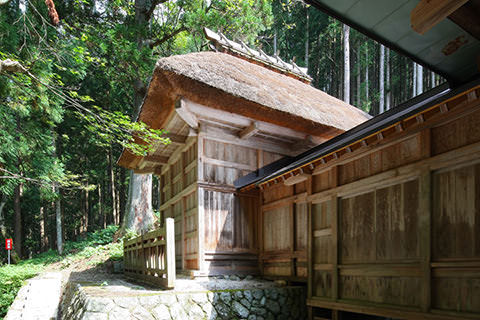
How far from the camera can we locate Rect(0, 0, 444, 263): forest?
266 inches

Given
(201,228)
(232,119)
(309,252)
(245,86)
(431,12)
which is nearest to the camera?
(431,12)

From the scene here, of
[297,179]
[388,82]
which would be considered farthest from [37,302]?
[388,82]

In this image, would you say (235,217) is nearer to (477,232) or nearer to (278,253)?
(278,253)

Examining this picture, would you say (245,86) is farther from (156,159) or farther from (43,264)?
(43,264)

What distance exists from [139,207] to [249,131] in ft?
27.1

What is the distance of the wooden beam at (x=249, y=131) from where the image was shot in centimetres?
715

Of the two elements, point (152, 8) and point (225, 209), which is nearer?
point (225, 209)

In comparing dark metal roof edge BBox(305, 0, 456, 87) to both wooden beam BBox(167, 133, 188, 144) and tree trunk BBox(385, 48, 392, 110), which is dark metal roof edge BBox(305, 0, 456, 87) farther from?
tree trunk BBox(385, 48, 392, 110)

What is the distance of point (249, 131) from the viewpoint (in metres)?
7.29

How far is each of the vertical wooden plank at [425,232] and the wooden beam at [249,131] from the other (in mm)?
3936

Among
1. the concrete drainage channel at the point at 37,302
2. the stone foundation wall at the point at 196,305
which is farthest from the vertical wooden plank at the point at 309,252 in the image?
the concrete drainage channel at the point at 37,302

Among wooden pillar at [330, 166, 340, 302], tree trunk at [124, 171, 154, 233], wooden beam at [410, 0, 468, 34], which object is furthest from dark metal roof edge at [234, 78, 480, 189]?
tree trunk at [124, 171, 154, 233]

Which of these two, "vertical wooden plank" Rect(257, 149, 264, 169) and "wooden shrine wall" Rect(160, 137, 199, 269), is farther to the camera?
"vertical wooden plank" Rect(257, 149, 264, 169)

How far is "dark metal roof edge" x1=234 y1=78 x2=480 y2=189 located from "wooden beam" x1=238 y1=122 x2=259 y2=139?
100 centimetres
